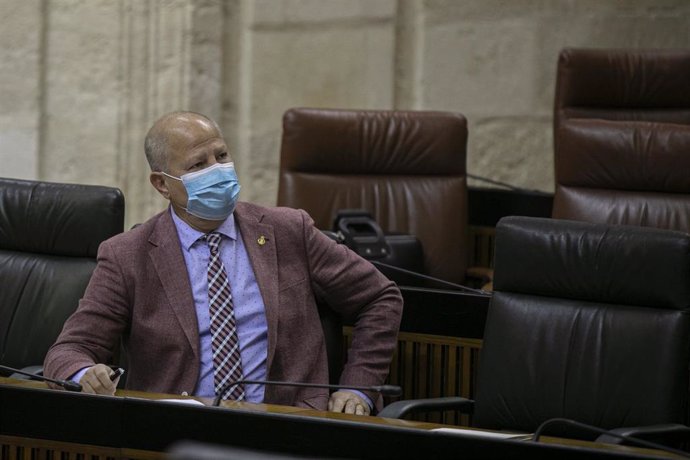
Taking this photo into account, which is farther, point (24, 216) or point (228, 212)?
point (24, 216)

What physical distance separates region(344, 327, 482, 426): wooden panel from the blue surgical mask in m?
0.66

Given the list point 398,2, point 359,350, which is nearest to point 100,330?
point 359,350

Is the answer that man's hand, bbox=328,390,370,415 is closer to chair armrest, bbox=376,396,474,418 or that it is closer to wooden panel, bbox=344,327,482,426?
chair armrest, bbox=376,396,474,418

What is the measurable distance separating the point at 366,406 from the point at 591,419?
1.64ft

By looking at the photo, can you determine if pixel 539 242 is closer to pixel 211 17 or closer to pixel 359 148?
pixel 359 148

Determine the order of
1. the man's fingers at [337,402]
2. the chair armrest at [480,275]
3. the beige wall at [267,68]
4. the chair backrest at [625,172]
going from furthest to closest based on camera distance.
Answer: the beige wall at [267,68], the chair armrest at [480,275], the chair backrest at [625,172], the man's fingers at [337,402]

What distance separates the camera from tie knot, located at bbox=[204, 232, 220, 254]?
267 centimetres

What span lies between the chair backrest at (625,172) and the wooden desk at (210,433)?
2.00m

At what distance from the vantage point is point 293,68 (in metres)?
5.14

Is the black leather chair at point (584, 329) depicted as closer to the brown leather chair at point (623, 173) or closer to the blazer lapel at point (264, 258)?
the blazer lapel at point (264, 258)

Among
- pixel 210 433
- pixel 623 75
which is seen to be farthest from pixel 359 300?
pixel 623 75

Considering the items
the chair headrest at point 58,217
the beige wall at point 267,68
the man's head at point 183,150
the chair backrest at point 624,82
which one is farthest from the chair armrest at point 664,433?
the beige wall at point 267,68

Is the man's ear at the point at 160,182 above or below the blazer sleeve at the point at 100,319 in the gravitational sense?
above

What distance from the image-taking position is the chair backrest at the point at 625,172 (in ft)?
12.8
